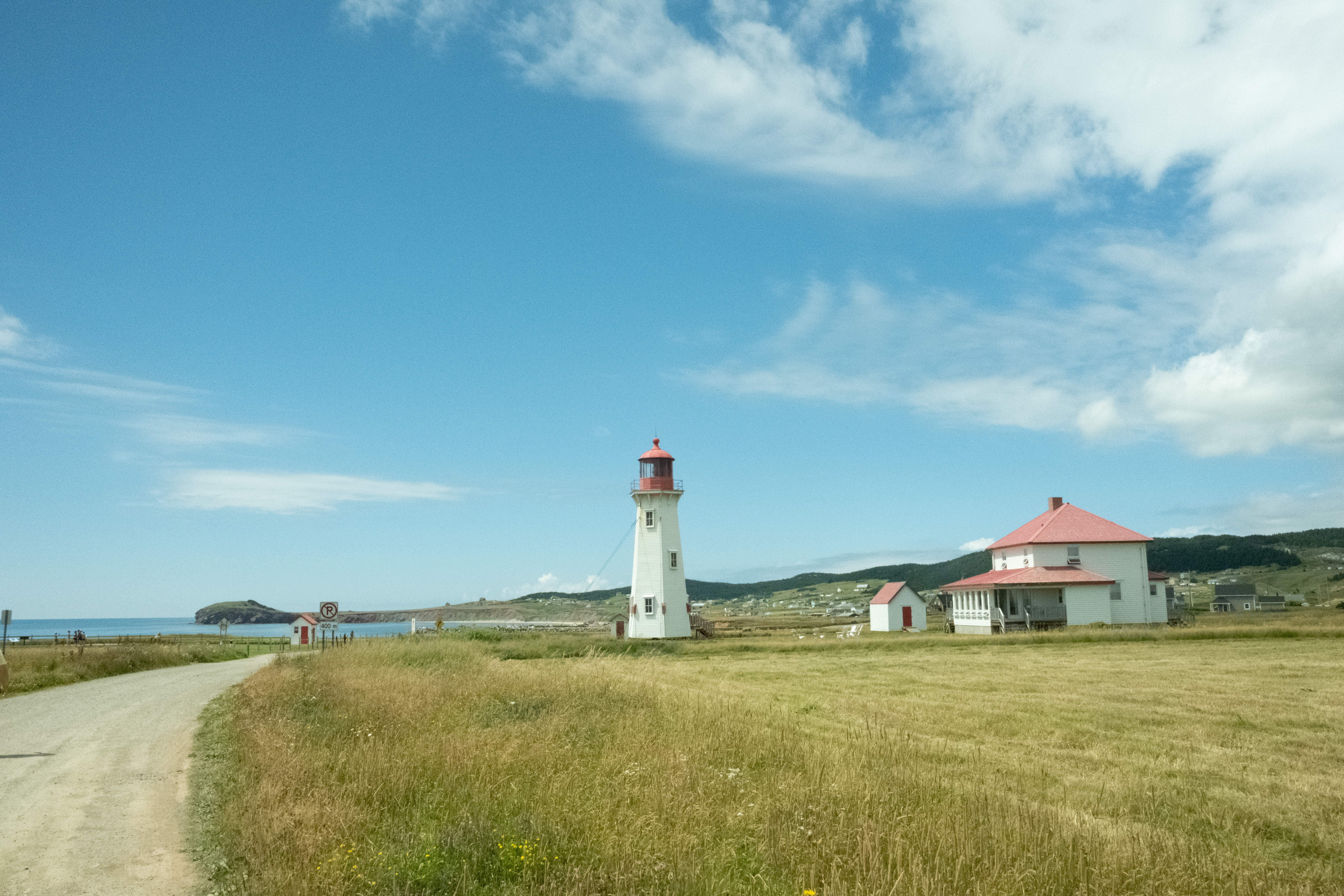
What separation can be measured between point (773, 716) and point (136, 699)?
16.5m

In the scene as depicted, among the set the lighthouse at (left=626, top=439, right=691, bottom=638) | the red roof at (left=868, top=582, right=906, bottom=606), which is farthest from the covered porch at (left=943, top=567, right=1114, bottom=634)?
the lighthouse at (left=626, top=439, right=691, bottom=638)

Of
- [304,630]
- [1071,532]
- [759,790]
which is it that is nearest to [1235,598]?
[1071,532]

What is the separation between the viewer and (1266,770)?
36.9 ft

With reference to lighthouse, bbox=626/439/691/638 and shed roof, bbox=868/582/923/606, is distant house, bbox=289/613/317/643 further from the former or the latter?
shed roof, bbox=868/582/923/606

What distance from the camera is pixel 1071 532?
54.6 meters

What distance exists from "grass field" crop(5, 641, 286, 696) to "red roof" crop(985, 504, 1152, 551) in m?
47.6

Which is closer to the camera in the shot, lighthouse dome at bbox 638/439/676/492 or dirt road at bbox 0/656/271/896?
dirt road at bbox 0/656/271/896

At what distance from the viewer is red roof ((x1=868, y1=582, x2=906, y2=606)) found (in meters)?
57.3

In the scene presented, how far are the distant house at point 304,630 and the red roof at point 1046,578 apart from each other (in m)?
39.1

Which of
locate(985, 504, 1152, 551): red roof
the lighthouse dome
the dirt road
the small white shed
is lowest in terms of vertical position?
the small white shed

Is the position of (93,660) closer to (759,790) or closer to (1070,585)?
(759,790)

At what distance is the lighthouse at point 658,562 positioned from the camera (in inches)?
2005

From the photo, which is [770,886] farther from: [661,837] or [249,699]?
[249,699]

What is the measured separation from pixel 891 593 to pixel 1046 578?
10204 mm
